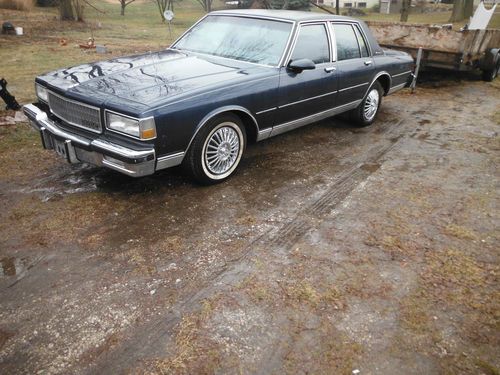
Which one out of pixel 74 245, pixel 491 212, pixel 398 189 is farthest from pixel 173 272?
pixel 491 212

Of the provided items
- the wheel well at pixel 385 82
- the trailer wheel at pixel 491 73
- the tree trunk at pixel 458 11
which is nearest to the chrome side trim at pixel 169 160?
the wheel well at pixel 385 82

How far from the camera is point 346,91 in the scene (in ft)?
18.8

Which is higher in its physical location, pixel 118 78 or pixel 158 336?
pixel 118 78

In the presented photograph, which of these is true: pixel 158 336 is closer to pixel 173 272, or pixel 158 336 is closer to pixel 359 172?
pixel 173 272

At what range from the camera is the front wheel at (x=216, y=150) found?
A: 405cm

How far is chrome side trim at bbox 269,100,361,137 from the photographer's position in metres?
4.89

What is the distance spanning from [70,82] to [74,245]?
1.67 meters

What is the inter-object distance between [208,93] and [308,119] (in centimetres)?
177

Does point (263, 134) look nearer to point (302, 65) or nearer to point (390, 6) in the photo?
point (302, 65)

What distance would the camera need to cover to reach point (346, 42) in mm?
5707

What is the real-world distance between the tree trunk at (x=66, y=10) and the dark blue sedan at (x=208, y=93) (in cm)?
1798

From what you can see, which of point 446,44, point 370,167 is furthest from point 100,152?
point 446,44

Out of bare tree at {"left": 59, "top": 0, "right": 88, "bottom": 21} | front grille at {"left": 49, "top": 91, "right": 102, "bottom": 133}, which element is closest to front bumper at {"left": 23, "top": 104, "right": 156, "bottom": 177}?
front grille at {"left": 49, "top": 91, "right": 102, "bottom": 133}

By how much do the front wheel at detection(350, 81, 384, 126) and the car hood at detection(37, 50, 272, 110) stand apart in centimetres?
231
